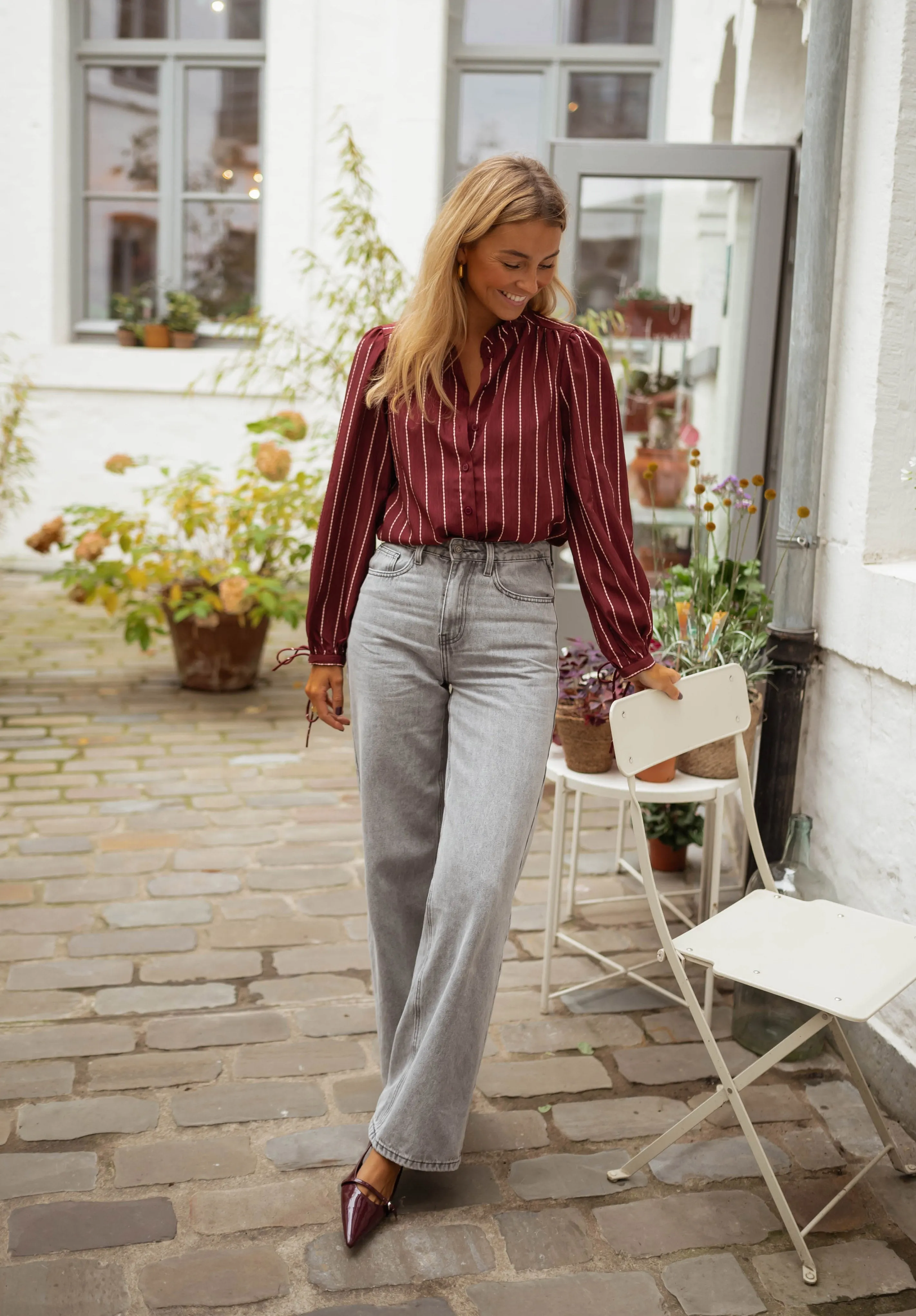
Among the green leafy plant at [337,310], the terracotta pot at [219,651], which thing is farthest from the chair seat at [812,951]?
the terracotta pot at [219,651]

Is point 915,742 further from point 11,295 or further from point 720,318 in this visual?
point 11,295

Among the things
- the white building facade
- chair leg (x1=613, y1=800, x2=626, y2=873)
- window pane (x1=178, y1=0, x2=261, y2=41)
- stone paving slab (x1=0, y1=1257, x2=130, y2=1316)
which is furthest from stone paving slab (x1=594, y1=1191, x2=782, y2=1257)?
window pane (x1=178, y1=0, x2=261, y2=41)

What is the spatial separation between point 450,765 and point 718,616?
1.40 metres

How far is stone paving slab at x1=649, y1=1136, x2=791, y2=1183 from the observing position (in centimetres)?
273

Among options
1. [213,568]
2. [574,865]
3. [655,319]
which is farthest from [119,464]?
[574,865]

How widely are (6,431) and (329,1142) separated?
18.7 feet

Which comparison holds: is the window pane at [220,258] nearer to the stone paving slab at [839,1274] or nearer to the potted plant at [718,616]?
the potted plant at [718,616]

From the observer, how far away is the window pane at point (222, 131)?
381 inches

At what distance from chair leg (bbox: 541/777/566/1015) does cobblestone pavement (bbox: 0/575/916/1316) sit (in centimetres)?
8

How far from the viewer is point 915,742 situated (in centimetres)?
305

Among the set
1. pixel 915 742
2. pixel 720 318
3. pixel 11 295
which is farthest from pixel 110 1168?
pixel 11 295

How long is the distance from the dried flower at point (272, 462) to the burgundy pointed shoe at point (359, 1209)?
4252mm

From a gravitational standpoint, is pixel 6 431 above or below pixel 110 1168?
above

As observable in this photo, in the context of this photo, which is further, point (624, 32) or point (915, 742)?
point (624, 32)
